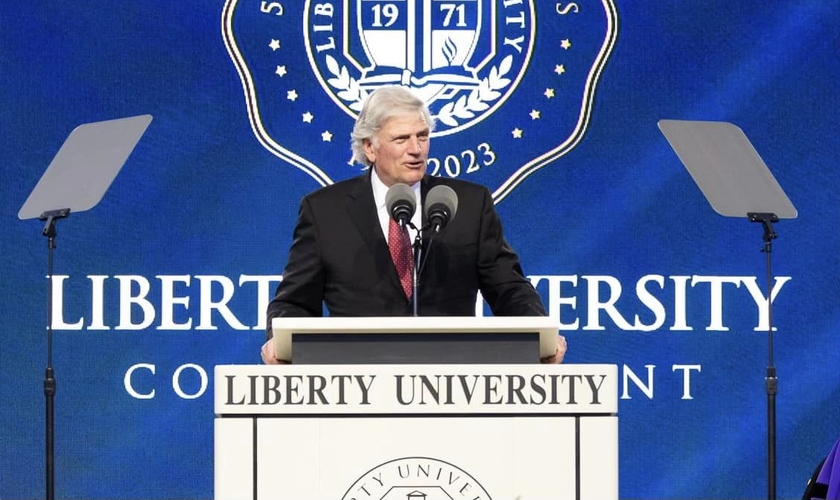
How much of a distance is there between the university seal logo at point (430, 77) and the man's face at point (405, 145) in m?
1.54

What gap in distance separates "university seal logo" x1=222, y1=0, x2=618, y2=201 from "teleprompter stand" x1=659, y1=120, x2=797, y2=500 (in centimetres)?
53

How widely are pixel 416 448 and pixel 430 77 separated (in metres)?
2.78

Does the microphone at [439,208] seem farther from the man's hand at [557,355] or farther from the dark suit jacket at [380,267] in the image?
the dark suit jacket at [380,267]

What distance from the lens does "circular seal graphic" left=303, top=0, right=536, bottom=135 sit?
480cm

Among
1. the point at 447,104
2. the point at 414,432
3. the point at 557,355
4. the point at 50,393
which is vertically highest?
the point at 447,104

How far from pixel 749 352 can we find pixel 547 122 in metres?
1.12

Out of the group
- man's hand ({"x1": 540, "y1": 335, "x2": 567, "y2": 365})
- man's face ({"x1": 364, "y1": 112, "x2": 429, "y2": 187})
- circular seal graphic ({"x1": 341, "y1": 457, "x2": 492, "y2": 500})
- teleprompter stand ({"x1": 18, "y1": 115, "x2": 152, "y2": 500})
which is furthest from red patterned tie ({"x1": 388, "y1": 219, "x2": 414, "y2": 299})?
teleprompter stand ({"x1": 18, "y1": 115, "x2": 152, "y2": 500})

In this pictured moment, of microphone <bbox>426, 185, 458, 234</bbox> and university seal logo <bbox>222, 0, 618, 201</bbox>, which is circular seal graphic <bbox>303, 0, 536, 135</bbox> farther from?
microphone <bbox>426, 185, 458, 234</bbox>

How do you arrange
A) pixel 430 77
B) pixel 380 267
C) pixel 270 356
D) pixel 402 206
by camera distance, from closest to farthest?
pixel 270 356 < pixel 402 206 < pixel 380 267 < pixel 430 77

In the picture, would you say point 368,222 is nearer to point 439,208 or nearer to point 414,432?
point 439,208

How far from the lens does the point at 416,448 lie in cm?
219

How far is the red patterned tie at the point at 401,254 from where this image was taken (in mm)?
3230

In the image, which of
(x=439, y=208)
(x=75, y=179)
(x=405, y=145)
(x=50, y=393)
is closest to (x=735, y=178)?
(x=405, y=145)

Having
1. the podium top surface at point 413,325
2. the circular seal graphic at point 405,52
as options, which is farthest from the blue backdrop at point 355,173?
the podium top surface at point 413,325
